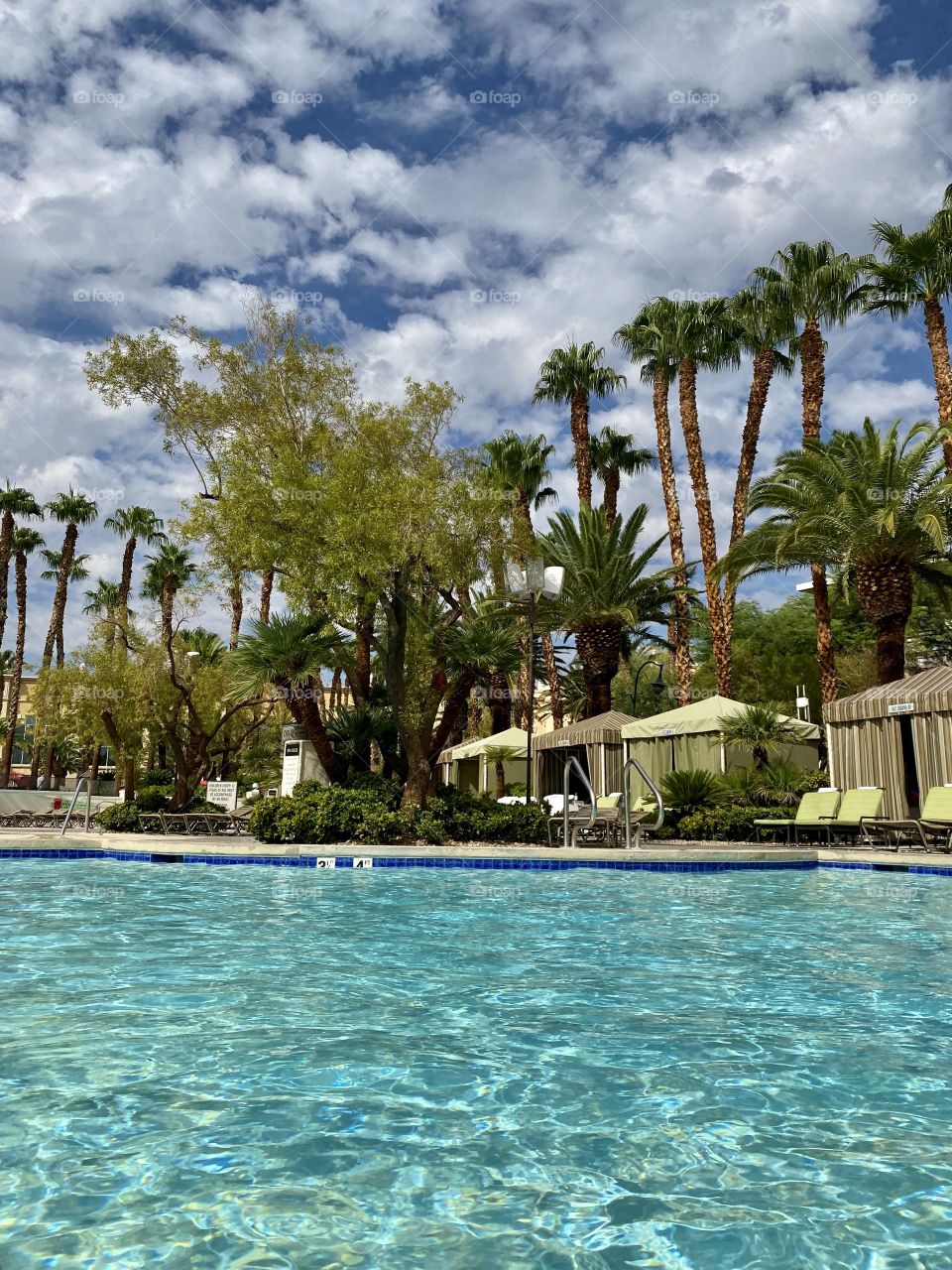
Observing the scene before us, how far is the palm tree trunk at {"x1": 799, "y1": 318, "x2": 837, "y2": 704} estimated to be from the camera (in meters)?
25.2

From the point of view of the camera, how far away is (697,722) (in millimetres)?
21719

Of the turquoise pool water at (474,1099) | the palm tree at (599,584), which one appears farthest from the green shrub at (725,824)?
the turquoise pool water at (474,1099)

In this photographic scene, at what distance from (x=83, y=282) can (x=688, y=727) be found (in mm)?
17722

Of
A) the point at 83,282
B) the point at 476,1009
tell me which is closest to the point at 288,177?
the point at 83,282

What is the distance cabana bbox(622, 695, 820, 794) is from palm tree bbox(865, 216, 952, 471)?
27.8 ft

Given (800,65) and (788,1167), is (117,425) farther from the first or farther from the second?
(788,1167)

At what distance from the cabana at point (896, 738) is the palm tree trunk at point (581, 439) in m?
15.3

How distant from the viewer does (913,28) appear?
53.0 feet

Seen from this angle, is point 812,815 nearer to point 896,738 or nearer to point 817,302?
point 896,738

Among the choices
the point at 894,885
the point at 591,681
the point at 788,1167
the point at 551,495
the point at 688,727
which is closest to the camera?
the point at 788,1167

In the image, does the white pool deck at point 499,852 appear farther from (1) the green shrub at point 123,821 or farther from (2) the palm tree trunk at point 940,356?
(2) the palm tree trunk at point 940,356

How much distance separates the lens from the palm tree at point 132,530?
1964 inches

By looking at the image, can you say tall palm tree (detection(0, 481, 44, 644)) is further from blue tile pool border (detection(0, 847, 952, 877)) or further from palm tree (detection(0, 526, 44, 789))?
blue tile pool border (detection(0, 847, 952, 877))

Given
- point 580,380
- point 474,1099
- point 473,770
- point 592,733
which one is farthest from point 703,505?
point 474,1099
